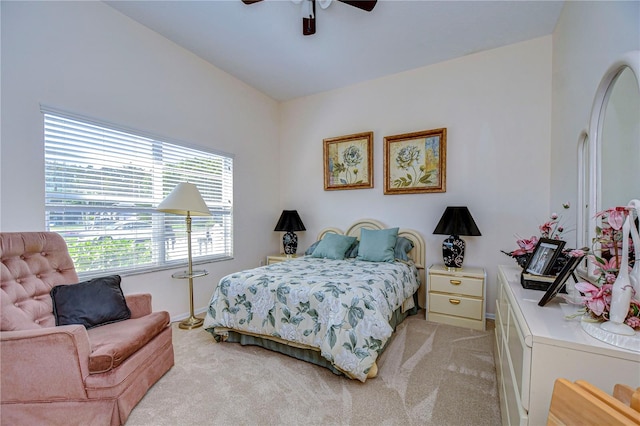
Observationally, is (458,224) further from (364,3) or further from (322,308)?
(364,3)

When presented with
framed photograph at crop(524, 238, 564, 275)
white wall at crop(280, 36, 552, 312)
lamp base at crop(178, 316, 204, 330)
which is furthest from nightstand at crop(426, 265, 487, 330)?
lamp base at crop(178, 316, 204, 330)

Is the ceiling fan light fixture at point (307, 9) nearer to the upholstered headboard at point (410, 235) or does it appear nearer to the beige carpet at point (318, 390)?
the upholstered headboard at point (410, 235)

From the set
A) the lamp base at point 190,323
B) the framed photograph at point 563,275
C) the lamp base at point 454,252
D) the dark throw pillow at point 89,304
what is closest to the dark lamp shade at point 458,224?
the lamp base at point 454,252

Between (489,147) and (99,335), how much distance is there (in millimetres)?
3916

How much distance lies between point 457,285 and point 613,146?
6.06ft

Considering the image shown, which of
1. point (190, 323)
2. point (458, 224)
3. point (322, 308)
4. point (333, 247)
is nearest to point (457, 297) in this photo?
point (458, 224)

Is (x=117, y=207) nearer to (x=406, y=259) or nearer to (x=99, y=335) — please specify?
(x=99, y=335)

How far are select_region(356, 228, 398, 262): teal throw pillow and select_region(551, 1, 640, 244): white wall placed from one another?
1.57 meters

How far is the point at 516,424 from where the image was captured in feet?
3.68

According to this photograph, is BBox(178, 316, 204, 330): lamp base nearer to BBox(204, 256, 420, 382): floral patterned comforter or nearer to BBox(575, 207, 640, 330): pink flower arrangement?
BBox(204, 256, 420, 382): floral patterned comforter

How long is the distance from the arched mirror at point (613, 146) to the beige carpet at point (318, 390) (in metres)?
1.06

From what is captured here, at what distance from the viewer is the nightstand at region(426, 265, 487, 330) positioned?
2.82m

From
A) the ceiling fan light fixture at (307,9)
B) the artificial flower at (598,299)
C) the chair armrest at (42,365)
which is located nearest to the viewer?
the artificial flower at (598,299)

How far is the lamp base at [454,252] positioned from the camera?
10.1 feet
